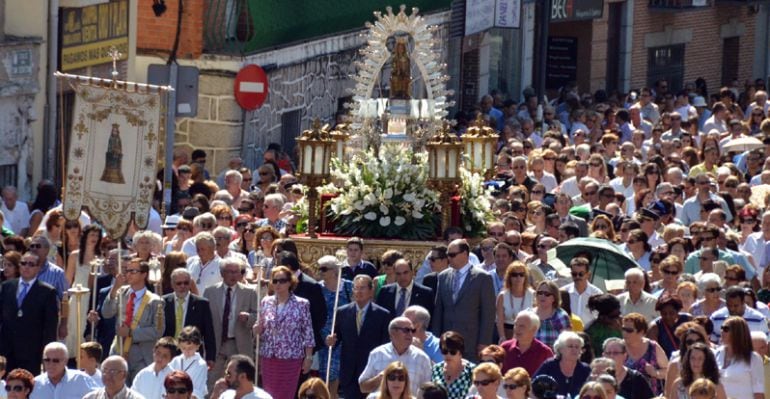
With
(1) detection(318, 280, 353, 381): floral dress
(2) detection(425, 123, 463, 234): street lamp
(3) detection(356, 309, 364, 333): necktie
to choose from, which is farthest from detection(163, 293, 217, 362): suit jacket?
(2) detection(425, 123, 463, 234): street lamp

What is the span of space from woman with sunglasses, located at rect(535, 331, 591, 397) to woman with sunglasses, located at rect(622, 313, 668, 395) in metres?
0.66

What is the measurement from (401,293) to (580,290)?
1.41 m

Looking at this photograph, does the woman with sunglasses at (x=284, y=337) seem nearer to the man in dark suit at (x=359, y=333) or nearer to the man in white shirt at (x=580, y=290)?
the man in dark suit at (x=359, y=333)

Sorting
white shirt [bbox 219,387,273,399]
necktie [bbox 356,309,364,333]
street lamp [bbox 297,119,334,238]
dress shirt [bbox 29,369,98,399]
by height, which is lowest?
dress shirt [bbox 29,369,98,399]

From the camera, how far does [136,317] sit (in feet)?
57.1

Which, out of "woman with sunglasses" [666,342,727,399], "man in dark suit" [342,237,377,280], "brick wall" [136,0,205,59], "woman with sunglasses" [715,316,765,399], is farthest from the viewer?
"brick wall" [136,0,205,59]

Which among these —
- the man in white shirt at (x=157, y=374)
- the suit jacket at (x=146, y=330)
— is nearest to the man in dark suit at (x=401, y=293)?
the suit jacket at (x=146, y=330)

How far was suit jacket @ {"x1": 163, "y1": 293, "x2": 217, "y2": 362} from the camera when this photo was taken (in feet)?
57.0

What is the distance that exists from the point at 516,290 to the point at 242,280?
208cm

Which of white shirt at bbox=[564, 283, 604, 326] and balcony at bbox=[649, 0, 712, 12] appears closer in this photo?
→ white shirt at bbox=[564, 283, 604, 326]

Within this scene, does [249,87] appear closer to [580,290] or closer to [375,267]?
[375,267]

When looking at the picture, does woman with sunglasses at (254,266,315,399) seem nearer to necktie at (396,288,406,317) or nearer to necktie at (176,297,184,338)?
necktie at (176,297,184,338)

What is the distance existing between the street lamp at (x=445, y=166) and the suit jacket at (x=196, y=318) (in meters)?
4.17

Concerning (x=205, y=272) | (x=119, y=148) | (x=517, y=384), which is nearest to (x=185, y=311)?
(x=205, y=272)
